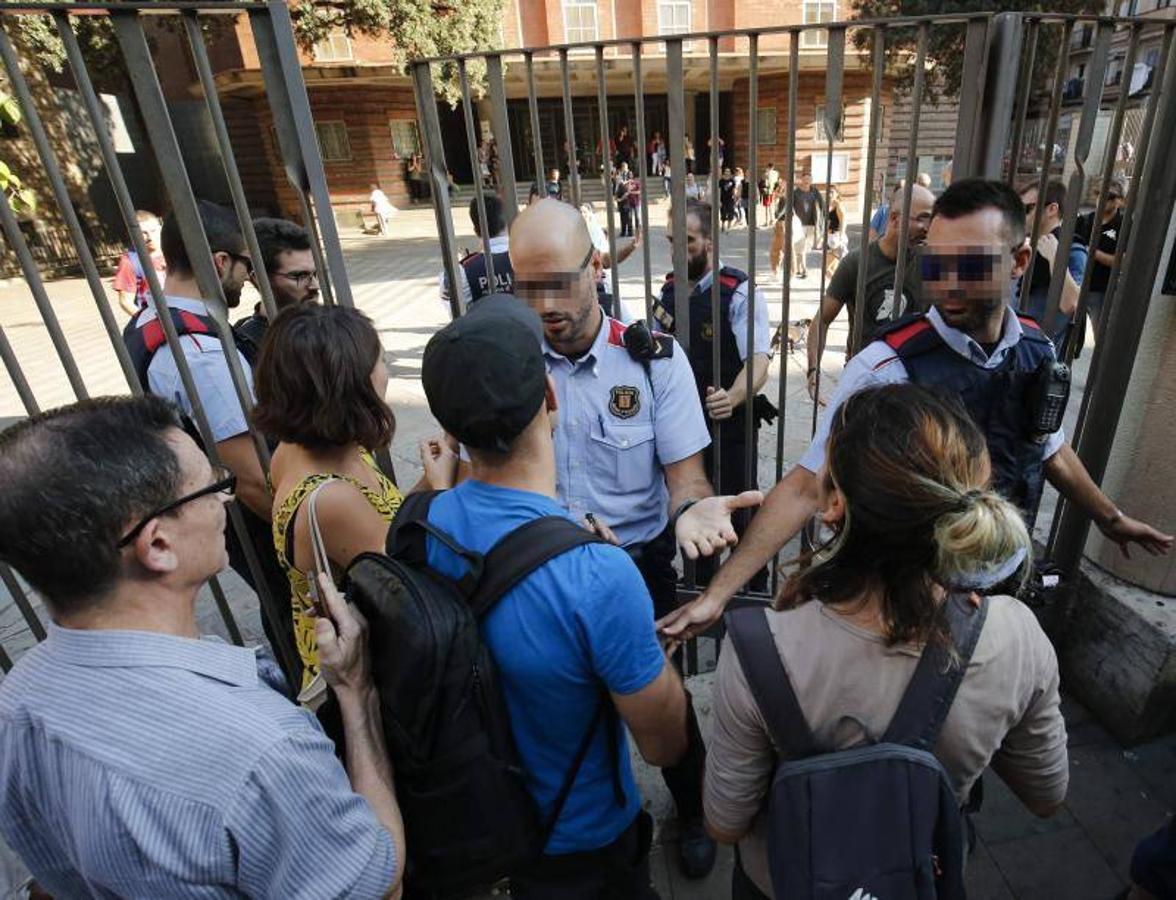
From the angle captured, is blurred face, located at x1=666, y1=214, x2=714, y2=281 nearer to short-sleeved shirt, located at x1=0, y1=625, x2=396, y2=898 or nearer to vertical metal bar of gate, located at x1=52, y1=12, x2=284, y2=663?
vertical metal bar of gate, located at x1=52, y1=12, x2=284, y2=663

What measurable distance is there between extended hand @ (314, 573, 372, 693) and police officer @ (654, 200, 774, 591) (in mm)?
1892

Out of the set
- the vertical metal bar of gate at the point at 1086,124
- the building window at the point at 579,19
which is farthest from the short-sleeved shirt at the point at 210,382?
the building window at the point at 579,19

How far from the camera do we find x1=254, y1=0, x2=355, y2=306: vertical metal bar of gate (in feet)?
5.57

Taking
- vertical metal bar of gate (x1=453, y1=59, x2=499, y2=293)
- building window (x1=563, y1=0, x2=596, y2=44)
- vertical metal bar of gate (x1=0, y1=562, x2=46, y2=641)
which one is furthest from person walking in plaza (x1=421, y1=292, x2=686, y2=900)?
building window (x1=563, y1=0, x2=596, y2=44)

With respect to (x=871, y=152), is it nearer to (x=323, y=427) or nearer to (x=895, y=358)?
(x=895, y=358)

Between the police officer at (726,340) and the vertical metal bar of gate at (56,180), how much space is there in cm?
190

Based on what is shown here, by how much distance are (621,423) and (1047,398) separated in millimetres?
1168

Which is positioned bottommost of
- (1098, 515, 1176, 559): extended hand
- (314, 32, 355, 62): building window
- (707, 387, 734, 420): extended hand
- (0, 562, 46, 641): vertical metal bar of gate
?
(1098, 515, 1176, 559): extended hand

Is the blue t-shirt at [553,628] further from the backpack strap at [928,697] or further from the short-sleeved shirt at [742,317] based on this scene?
the short-sleeved shirt at [742,317]

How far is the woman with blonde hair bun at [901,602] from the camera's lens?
1020 mm

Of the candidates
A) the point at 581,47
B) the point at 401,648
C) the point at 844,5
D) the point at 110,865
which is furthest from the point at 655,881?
the point at 844,5

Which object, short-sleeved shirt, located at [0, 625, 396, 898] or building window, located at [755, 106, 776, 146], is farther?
building window, located at [755, 106, 776, 146]

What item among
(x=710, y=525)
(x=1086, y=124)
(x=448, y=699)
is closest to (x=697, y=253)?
(x=1086, y=124)

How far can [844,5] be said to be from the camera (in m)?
21.0
